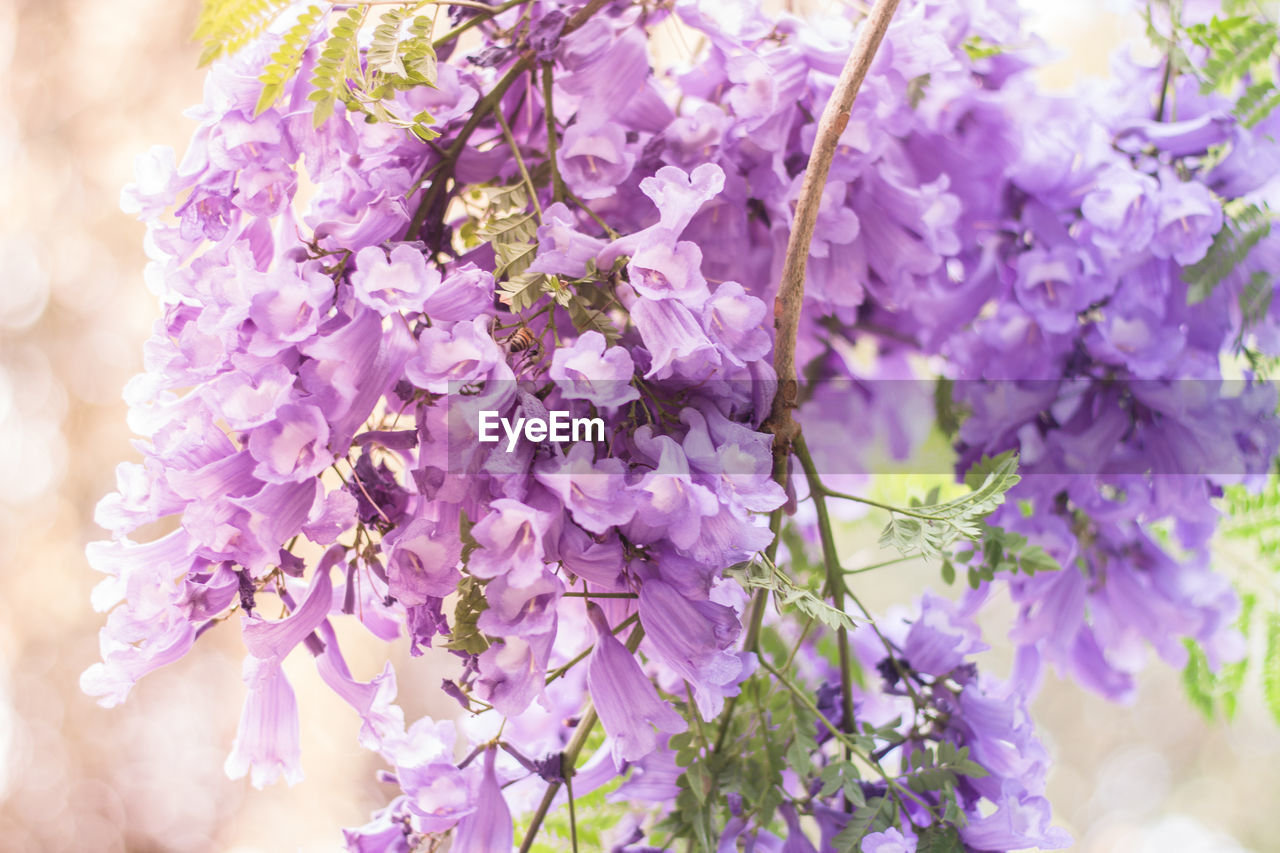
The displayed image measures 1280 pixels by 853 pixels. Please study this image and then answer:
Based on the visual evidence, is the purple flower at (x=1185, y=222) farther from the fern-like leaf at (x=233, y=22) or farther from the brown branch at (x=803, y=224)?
the fern-like leaf at (x=233, y=22)

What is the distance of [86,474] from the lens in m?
1.32

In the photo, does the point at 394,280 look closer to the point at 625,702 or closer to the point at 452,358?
the point at 452,358

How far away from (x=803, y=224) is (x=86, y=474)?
53.3 inches

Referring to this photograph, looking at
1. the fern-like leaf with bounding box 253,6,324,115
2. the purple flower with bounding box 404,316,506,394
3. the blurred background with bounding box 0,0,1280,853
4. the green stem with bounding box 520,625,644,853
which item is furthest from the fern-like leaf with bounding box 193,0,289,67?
the blurred background with bounding box 0,0,1280,853

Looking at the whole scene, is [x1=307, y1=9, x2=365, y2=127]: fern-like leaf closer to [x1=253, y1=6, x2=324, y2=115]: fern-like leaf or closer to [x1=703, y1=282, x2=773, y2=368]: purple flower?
[x1=253, y1=6, x2=324, y2=115]: fern-like leaf

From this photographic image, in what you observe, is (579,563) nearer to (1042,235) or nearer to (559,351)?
(559,351)

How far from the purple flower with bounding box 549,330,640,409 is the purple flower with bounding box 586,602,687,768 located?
2.7 inches

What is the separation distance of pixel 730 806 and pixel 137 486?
0.22 m

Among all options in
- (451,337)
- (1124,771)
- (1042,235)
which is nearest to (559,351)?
A: (451,337)

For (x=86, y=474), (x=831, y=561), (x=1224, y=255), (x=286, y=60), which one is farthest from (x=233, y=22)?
(x=86, y=474)

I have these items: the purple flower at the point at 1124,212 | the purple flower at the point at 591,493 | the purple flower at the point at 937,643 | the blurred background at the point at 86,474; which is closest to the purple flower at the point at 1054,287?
the purple flower at the point at 1124,212

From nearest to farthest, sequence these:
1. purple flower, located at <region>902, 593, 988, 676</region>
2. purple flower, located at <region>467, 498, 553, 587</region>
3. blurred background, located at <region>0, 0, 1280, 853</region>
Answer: purple flower, located at <region>467, 498, 553, 587</region> → purple flower, located at <region>902, 593, 988, 676</region> → blurred background, located at <region>0, 0, 1280, 853</region>

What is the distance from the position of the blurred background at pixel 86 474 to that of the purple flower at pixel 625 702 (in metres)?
1.09

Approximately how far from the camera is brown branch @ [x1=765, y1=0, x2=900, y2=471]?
269 mm
